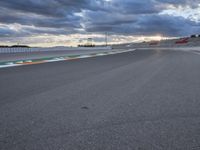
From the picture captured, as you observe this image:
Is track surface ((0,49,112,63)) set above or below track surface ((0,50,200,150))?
above

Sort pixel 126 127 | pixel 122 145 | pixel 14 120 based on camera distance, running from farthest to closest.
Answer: pixel 14 120
pixel 126 127
pixel 122 145

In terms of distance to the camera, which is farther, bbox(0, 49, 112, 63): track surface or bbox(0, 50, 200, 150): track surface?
bbox(0, 49, 112, 63): track surface

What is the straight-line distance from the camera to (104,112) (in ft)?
15.9

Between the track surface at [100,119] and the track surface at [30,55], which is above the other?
the track surface at [30,55]

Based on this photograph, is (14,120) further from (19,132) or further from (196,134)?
(196,134)

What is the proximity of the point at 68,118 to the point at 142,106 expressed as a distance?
5.51 ft

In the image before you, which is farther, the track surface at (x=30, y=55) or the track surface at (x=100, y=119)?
the track surface at (x=30, y=55)

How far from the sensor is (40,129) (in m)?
3.91

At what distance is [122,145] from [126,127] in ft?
2.29

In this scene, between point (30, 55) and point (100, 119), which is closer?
point (100, 119)

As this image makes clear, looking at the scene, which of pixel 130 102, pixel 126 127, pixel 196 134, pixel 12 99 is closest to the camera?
pixel 196 134

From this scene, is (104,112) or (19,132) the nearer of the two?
(19,132)

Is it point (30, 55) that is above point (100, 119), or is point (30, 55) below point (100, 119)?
above

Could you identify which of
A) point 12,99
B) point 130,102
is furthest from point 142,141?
point 12,99
